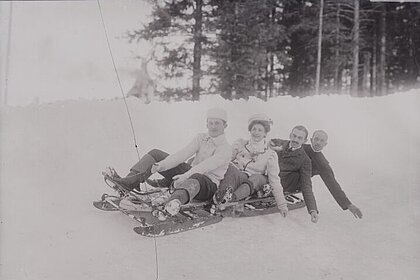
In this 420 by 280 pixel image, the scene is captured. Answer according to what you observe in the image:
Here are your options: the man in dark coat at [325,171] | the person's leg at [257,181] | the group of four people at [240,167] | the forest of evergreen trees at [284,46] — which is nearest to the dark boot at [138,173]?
the group of four people at [240,167]

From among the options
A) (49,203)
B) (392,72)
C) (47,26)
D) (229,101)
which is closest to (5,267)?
(49,203)

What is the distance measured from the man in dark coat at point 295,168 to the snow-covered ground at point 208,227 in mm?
32

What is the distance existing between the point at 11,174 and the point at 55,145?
170 mm

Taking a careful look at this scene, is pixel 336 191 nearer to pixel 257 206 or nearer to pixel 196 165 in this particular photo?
pixel 257 206

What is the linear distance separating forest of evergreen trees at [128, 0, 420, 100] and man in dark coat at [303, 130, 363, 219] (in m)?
0.21

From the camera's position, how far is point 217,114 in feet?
5.61

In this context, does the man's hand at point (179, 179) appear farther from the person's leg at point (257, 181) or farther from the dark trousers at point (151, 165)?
the person's leg at point (257, 181)

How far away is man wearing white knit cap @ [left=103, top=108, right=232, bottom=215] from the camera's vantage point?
162 centimetres

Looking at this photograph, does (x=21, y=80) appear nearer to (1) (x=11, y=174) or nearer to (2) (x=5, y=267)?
(1) (x=11, y=174)

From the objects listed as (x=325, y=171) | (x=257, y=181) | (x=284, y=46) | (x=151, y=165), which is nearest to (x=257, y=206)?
(x=257, y=181)

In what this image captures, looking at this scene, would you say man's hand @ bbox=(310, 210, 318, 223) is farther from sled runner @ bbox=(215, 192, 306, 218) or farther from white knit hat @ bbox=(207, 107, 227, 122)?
white knit hat @ bbox=(207, 107, 227, 122)

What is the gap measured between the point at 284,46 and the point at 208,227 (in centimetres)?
75

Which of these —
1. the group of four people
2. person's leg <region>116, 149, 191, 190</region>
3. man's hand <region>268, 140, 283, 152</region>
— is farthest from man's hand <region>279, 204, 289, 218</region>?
person's leg <region>116, 149, 191, 190</region>

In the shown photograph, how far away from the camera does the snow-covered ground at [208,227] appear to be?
5.17ft
